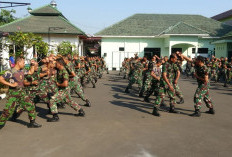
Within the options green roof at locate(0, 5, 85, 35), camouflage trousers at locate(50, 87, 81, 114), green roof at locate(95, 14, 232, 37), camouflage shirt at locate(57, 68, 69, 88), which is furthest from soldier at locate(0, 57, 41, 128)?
green roof at locate(95, 14, 232, 37)

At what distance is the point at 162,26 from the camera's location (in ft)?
98.5

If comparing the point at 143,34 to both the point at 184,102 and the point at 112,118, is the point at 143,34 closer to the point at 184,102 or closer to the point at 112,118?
the point at 184,102

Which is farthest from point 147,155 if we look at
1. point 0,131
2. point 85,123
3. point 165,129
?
point 0,131

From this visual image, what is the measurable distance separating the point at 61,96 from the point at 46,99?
0.86 meters

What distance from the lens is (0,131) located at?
5289 millimetres

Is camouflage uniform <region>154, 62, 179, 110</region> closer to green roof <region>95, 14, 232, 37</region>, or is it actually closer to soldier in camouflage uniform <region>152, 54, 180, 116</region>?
soldier in camouflage uniform <region>152, 54, 180, 116</region>

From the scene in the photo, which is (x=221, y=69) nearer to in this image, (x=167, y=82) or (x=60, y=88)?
(x=167, y=82)

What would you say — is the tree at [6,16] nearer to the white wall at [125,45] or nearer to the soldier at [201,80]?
the white wall at [125,45]

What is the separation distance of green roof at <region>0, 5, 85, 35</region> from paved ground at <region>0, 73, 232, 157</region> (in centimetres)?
1560

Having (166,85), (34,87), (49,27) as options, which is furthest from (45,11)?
(166,85)

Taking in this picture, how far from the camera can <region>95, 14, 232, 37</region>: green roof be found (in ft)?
84.2

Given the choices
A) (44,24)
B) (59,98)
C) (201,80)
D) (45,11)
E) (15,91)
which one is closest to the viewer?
(15,91)

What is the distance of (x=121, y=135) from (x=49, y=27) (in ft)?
61.9

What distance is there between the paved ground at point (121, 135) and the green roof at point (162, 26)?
19.7 m
